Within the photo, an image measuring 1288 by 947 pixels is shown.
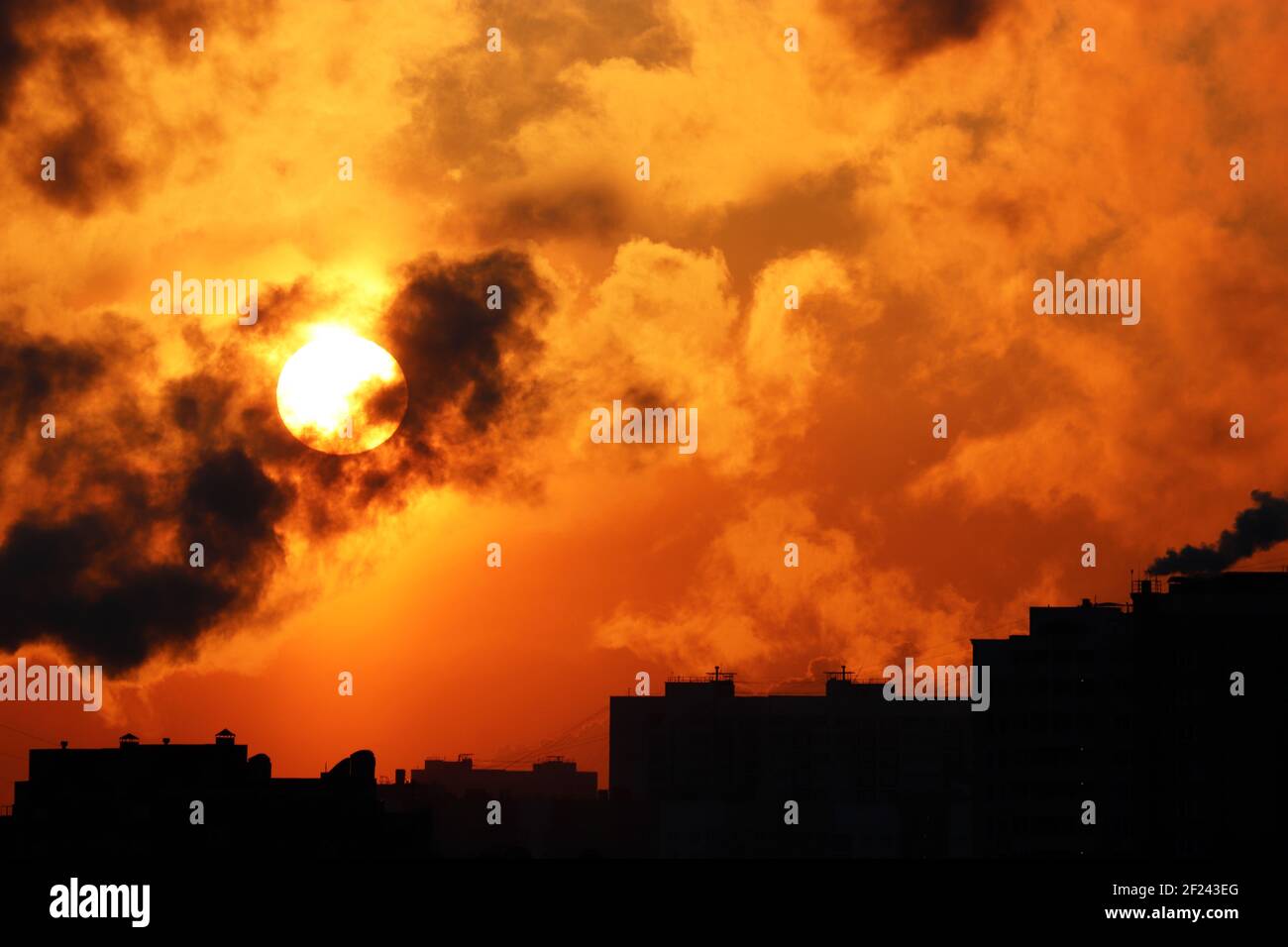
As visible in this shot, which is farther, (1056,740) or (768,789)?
(768,789)

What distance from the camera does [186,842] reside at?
96438mm

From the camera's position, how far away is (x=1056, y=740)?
422 ft

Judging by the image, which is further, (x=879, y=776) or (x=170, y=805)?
(x=879, y=776)

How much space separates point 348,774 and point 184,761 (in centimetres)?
1007

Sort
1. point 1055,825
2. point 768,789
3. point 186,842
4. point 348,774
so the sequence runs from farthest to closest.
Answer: point 768,789 < point 1055,825 < point 348,774 < point 186,842

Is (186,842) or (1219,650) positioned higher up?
(1219,650)

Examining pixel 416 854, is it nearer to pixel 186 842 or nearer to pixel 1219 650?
pixel 186 842
